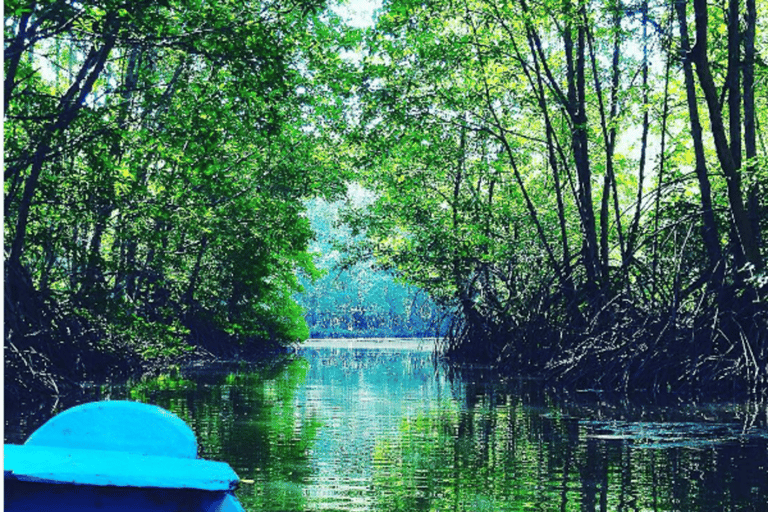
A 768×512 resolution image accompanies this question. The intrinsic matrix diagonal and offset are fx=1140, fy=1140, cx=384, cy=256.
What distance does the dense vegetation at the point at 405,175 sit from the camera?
Result: 34.2 ft

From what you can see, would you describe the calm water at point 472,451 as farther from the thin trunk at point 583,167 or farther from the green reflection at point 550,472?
the thin trunk at point 583,167

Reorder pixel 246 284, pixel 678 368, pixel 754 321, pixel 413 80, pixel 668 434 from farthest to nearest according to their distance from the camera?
pixel 246 284 < pixel 413 80 < pixel 678 368 < pixel 754 321 < pixel 668 434

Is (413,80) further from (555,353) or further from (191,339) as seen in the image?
(191,339)

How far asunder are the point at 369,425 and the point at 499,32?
10.9 metres

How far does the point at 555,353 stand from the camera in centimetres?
1498

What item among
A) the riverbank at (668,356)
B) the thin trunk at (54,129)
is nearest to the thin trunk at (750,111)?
the riverbank at (668,356)

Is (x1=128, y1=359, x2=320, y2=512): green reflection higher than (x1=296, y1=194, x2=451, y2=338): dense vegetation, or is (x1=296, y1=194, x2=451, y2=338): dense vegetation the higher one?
(x1=296, y1=194, x2=451, y2=338): dense vegetation

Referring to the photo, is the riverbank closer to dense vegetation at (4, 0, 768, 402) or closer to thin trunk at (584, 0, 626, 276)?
dense vegetation at (4, 0, 768, 402)

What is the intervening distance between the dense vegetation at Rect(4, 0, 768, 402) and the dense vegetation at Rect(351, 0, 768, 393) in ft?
0.14

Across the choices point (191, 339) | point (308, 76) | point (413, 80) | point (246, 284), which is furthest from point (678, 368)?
point (246, 284)

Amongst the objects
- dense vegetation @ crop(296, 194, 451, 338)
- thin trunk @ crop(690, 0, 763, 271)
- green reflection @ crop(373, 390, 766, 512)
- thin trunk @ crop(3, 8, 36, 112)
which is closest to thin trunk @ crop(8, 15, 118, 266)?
thin trunk @ crop(3, 8, 36, 112)

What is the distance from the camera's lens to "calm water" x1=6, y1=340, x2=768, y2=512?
5.26 meters

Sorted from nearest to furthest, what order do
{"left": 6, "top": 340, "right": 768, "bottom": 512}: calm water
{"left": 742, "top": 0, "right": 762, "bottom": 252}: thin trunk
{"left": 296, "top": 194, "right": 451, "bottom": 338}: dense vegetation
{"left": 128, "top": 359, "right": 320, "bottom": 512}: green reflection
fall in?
1. {"left": 6, "top": 340, "right": 768, "bottom": 512}: calm water
2. {"left": 128, "top": 359, "right": 320, "bottom": 512}: green reflection
3. {"left": 742, "top": 0, "right": 762, "bottom": 252}: thin trunk
4. {"left": 296, "top": 194, "right": 451, "bottom": 338}: dense vegetation

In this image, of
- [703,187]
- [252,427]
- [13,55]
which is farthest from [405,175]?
[252,427]
